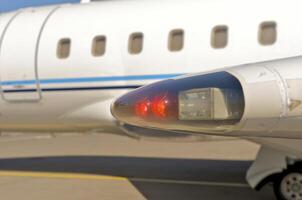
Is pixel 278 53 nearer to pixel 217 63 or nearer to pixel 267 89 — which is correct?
pixel 217 63

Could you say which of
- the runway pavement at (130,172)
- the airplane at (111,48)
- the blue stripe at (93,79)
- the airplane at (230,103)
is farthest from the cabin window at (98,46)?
the airplane at (230,103)

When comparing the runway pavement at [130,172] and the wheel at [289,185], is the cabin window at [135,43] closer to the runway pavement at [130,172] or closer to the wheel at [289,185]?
the runway pavement at [130,172]

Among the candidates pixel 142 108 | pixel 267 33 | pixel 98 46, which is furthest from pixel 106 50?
pixel 142 108

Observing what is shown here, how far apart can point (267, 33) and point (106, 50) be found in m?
2.70

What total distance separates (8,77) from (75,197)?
261 cm

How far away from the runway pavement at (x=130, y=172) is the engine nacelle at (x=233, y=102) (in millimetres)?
3317

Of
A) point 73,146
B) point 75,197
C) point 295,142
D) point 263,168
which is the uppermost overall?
point 295,142

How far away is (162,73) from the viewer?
808 centimetres

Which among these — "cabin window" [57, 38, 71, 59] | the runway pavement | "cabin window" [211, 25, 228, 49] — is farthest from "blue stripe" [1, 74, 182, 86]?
the runway pavement

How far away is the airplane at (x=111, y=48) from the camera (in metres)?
7.64

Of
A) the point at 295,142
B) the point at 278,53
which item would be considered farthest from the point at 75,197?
the point at 295,142

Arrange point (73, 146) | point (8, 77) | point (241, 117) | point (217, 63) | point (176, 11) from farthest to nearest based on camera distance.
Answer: point (73, 146) → point (8, 77) → point (176, 11) → point (217, 63) → point (241, 117)

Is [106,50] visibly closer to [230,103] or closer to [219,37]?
[219,37]

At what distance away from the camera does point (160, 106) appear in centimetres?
436
